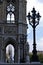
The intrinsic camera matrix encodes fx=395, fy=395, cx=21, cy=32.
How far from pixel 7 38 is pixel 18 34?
2470mm

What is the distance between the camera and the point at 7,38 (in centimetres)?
8262

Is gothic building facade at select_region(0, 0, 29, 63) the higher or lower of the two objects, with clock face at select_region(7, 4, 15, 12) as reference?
lower

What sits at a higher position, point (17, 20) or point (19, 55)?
point (17, 20)

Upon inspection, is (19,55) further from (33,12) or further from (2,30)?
(33,12)

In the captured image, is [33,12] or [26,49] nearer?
[33,12]

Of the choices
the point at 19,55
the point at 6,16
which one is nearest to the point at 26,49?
the point at 19,55

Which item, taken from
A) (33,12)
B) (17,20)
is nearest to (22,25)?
(17,20)

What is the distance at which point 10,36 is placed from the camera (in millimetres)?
82625

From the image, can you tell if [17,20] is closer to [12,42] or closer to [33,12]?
[12,42]

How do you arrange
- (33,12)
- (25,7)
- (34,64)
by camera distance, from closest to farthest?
(34,64) < (33,12) < (25,7)

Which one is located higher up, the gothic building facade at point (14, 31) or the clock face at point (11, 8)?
the clock face at point (11, 8)

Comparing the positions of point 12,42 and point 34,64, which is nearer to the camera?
point 34,64

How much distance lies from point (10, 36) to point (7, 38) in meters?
0.75

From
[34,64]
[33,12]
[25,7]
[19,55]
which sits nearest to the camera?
[34,64]
